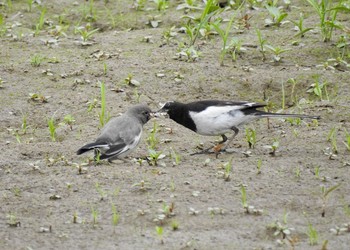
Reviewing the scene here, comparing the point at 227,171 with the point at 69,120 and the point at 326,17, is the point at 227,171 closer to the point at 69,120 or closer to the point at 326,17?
the point at 69,120

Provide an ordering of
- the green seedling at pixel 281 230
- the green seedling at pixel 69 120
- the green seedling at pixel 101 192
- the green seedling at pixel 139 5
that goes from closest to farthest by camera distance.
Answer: the green seedling at pixel 281 230 < the green seedling at pixel 101 192 < the green seedling at pixel 69 120 < the green seedling at pixel 139 5

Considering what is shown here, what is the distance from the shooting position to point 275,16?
10.2 metres

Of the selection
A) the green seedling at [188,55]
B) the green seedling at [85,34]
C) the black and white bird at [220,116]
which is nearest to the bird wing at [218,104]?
the black and white bird at [220,116]

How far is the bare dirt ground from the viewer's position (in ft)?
19.7

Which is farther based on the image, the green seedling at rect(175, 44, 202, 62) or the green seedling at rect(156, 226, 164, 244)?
the green seedling at rect(175, 44, 202, 62)

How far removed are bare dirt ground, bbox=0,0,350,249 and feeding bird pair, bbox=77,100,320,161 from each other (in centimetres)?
17

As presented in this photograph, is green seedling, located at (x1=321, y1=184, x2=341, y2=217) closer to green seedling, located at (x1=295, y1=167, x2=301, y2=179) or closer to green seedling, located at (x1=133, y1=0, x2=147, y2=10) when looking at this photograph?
green seedling, located at (x1=295, y1=167, x2=301, y2=179)

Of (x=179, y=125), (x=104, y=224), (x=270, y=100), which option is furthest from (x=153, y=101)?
(x=104, y=224)

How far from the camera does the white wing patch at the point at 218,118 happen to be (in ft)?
25.6

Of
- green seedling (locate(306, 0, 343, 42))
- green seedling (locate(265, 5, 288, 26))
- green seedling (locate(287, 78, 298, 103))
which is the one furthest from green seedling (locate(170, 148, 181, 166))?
green seedling (locate(265, 5, 288, 26))

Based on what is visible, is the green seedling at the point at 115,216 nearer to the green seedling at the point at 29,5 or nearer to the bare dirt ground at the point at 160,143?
the bare dirt ground at the point at 160,143

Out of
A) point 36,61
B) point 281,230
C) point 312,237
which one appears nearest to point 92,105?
point 36,61

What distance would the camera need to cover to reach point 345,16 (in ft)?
34.5

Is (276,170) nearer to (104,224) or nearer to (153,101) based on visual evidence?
(104,224)
